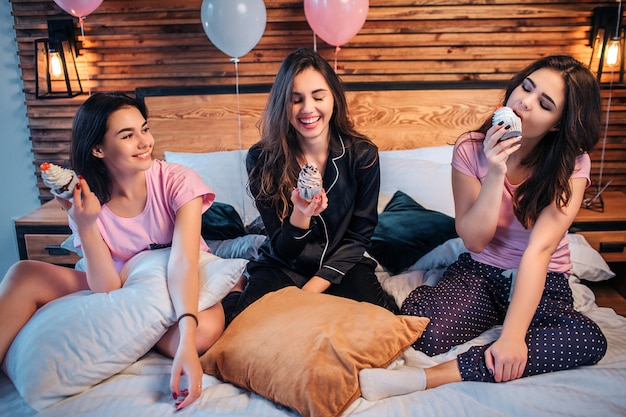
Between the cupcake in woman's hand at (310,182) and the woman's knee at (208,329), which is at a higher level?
the cupcake in woman's hand at (310,182)

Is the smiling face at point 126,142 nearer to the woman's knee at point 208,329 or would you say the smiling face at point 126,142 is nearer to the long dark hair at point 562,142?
the woman's knee at point 208,329

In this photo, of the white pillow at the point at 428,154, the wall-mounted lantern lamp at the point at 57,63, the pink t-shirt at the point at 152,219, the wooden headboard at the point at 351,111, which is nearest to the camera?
the pink t-shirt at the point at 152,219

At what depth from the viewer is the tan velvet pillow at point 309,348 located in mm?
1326

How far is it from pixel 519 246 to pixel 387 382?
722 mm

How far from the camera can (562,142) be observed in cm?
165

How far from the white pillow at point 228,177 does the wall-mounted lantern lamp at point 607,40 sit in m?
2.00

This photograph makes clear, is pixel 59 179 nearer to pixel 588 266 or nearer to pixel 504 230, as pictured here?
pixel 504 230

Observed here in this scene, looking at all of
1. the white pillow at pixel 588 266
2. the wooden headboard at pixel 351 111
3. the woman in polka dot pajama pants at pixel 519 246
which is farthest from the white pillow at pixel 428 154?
the woman in polka dot pajama pants at pixel 519 246

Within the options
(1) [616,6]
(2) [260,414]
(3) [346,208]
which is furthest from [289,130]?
(1) [616,6]

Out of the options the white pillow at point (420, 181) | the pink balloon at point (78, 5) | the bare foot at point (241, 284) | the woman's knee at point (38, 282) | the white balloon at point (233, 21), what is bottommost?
the bare foot at point (241, 284)

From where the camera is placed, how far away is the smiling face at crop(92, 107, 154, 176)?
1639 millimetres

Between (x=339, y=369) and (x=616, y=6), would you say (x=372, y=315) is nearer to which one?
(x=339, y=369)

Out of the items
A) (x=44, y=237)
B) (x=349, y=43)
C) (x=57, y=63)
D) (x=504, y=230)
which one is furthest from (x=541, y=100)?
(x=57, y=63)

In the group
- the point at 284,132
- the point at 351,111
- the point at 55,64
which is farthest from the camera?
the point at 351,111
